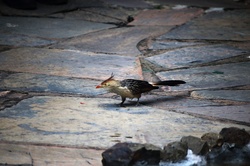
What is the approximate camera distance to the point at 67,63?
19.2 ft

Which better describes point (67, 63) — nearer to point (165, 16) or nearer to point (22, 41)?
point (22, 41)

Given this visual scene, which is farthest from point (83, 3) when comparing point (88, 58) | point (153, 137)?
point (153, 137)

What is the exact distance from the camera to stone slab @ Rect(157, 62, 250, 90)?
5.27 meters

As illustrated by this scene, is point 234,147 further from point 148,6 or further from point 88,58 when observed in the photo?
point 148,6

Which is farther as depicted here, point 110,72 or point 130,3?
point 130,3

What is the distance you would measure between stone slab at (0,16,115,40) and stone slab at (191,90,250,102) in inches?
101

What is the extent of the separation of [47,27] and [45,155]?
432 centimetres

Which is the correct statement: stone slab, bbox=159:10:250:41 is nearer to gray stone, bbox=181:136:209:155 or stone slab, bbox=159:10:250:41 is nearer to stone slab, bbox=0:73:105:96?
stone slab, bbox=0:73:105:96

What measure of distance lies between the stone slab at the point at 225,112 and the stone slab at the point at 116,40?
6.49 ft

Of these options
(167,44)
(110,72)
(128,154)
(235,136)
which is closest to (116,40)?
(167,44)

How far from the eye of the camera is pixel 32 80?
5.18 metres

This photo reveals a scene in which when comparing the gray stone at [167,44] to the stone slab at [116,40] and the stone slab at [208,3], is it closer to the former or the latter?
the stone slab at [116,40]

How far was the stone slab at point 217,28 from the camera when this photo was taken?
725 centimetres

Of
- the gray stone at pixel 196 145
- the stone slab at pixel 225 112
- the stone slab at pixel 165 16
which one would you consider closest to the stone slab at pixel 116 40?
the stone slab at pixel 165 16
